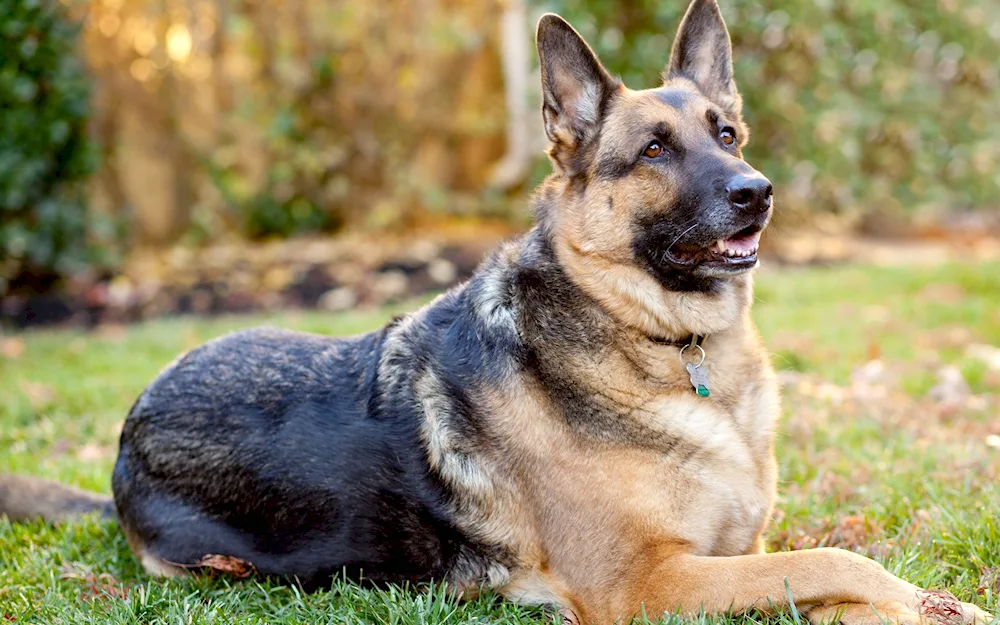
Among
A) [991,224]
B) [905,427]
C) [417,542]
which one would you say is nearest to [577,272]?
[417,542]

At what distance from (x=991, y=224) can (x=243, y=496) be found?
12.9m

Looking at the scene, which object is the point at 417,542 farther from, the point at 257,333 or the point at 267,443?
the point at 257,333

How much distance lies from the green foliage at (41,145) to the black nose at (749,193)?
23.9 feet

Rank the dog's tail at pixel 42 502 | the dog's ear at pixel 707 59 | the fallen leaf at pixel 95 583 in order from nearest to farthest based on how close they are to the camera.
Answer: the fallen leaf at pixel 95 583 < the dog's ear at pixel 707 59 < the dog's tail at pixel 42 502

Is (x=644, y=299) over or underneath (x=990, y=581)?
over

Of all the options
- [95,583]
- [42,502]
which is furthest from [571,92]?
[42,502]

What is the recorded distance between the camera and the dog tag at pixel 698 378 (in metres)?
3.22

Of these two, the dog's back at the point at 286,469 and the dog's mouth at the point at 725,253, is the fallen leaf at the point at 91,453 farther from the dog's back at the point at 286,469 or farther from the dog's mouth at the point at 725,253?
the dog's mouth at the point at 725,253

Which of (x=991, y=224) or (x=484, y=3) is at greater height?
(x=484, y=3)

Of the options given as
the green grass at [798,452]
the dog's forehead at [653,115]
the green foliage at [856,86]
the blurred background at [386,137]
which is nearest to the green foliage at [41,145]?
the blurred background at [386,137]

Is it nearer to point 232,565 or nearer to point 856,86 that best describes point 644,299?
point 232,565

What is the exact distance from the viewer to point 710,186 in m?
3.27

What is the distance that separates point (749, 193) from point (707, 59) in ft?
3.19

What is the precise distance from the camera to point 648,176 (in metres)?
3.42
